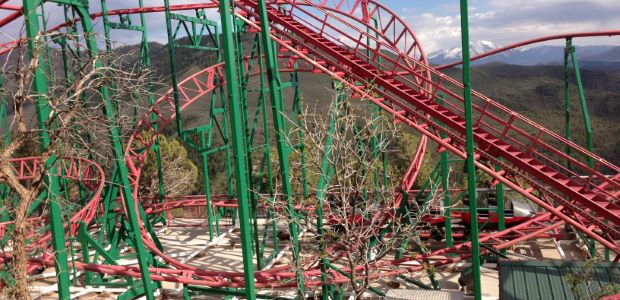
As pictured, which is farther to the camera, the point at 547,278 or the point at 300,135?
the point at 300,135

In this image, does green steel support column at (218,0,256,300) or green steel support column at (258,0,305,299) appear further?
green steel support column at (258,0,305,299)

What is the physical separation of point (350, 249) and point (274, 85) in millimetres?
2421

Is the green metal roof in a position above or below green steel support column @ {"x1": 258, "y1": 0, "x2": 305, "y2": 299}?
below

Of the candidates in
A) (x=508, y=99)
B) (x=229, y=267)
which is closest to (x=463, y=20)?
(x=229, y=267)

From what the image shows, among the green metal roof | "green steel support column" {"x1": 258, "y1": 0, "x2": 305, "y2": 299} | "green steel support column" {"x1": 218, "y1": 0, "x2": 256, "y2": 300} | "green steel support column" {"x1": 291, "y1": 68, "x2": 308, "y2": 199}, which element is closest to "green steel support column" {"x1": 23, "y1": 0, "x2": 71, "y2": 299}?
"green steel support column" {"x1": 218, "y1": 0, "x2": 256, "y2": 300}

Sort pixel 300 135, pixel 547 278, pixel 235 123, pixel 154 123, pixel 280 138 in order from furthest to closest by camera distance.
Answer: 1. pixel 154 123
2. pixel 300 135
3. pixel 547 278
4. pixel 280 138
5. pixel 235 123

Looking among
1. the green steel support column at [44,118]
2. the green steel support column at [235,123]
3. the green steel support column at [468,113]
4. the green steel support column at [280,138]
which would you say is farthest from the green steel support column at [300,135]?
the green steel support column at [44,118]

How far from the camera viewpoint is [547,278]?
22.0 feet

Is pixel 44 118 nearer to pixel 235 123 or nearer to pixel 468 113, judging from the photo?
pixel 235 123

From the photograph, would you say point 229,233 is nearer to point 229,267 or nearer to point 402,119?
point 229,267

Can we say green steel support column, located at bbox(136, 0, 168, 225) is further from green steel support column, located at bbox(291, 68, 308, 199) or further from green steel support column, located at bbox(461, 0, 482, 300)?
green steel support column, located at bbox(461, 0, 482, 300)

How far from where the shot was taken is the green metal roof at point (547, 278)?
6.46 m

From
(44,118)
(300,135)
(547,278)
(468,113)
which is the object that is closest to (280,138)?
(468,113)

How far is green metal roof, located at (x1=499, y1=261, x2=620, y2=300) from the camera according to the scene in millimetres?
6457
